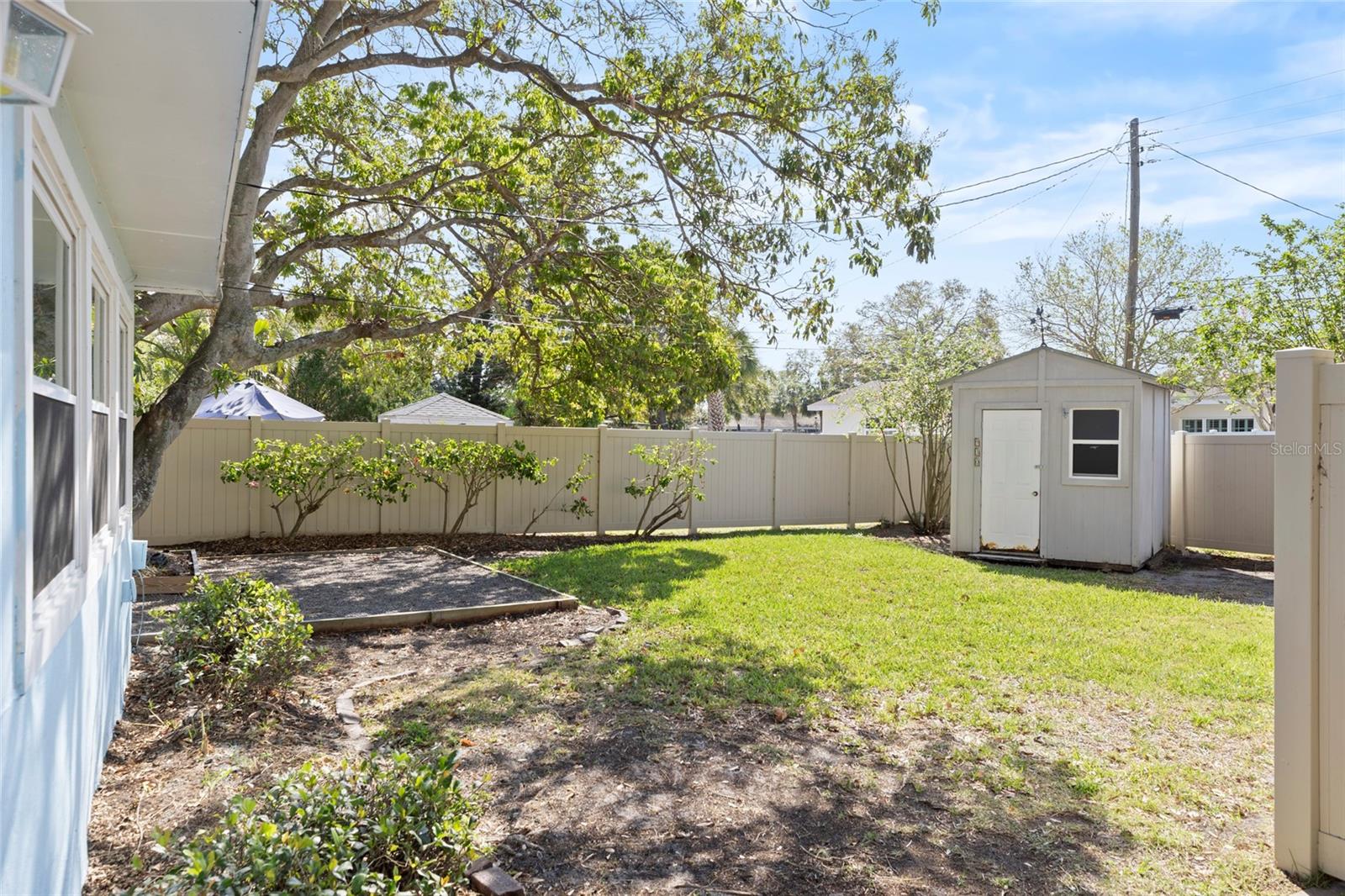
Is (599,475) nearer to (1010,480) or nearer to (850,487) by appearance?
(850,487)

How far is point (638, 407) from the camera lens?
12055mm

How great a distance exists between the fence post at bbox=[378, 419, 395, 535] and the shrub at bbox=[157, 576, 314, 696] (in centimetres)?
711

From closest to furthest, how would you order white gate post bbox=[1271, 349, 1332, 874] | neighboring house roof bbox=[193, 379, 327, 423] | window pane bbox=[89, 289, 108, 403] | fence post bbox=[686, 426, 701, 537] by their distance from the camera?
white gate post bbox=[1271, 349, 1332, 874]
window pane bbox=[89, 289, 108, 403]
fence post bbox=[686, 426, 701, 537]
neighboring house roof bbox=[193, 379, 327, 423]

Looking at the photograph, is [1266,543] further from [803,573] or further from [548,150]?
[548,150]

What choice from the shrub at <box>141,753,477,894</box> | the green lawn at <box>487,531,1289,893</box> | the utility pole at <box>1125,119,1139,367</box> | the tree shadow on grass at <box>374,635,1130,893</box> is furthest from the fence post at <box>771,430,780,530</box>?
the shrub at <box>141,753,477,894</box>

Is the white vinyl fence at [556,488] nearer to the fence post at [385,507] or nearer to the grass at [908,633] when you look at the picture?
the fence post at [385,507]

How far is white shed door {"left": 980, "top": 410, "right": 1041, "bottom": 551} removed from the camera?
1080 centimetres

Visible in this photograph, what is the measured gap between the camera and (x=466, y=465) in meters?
11.4

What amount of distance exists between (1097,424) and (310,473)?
10105mm

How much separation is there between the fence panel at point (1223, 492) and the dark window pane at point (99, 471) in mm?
13209

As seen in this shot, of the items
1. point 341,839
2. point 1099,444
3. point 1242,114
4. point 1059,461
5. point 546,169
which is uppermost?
point 1242,114

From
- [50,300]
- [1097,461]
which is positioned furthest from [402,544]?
[1097,461]

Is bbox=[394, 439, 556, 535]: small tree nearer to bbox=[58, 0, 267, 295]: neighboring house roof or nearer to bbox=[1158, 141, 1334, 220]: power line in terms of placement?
bbox=[58, 0, 267, 295]: neighboring house roof

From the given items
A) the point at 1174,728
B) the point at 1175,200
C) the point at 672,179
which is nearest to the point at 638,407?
the point at 672,179
